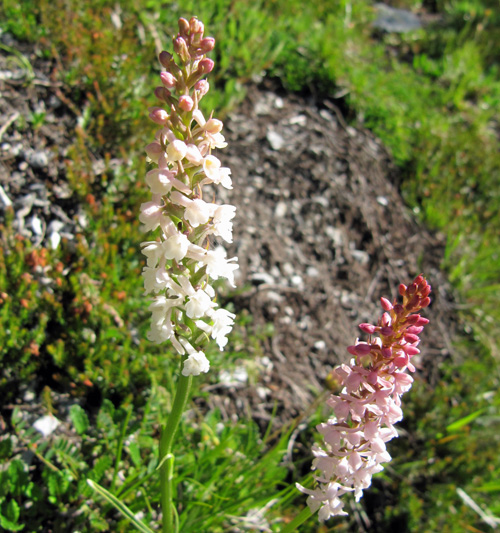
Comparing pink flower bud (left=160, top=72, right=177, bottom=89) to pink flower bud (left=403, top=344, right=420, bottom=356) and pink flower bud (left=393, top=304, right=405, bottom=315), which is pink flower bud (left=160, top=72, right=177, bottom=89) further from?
pink flower bud (left=403, top=344, right=420, bottom=356)

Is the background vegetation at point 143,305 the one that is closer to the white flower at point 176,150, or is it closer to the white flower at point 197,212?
the white flower at point 197,212

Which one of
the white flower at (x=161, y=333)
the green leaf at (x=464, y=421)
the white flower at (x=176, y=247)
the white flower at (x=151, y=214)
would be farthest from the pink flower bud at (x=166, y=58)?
the green leaf at (x=464, y=421)

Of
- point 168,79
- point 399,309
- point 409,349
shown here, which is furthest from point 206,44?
point 409,349

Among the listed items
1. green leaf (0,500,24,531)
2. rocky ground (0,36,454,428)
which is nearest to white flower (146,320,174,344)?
green leaf (0,500,24,531)

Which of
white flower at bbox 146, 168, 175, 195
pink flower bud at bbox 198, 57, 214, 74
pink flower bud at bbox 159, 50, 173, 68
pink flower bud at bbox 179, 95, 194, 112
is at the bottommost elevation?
white flower at bbox 146, 168, 175, 195

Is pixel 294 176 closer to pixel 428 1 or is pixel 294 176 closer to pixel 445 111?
pixel 445 111

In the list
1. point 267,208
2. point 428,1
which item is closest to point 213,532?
point 267,208
